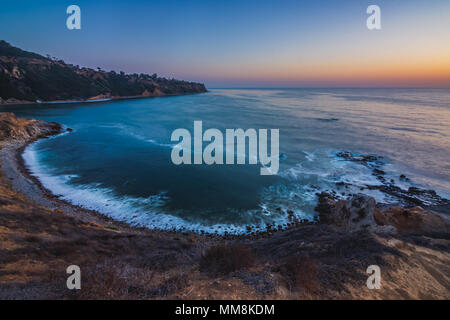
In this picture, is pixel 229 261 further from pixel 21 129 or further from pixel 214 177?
pixel 21 129

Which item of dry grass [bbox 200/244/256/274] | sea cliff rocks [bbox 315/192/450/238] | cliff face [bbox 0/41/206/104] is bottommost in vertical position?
sea cliff rocks [bbox 315/192/450/238]

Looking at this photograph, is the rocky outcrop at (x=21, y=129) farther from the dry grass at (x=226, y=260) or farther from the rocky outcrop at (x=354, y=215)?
the rocky outcrop at (x=354, y=215)

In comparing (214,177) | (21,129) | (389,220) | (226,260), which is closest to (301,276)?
(226,260)

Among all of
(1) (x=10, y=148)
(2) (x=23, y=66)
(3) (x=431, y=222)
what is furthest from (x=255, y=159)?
(2) (x=23, y=66)

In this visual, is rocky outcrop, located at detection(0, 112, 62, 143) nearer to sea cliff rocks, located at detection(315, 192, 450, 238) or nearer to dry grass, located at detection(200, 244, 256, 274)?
dry grass, located at detection(200, 244, 256, 274)

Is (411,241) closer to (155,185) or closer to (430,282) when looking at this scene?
(430,282)

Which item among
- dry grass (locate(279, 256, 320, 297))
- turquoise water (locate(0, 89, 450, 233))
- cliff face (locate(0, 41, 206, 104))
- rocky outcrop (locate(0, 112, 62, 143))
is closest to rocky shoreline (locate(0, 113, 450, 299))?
dry grass (locate(279, 256, 320, 297))

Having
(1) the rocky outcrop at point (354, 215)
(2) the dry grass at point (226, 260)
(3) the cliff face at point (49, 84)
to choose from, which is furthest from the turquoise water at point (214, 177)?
(3) the cliff face at point (49, 84)
